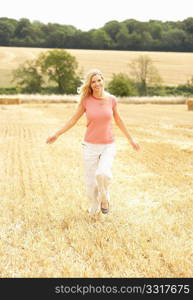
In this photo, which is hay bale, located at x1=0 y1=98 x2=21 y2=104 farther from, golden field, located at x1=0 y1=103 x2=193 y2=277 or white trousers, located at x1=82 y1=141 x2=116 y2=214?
white trousers, located at x1=82 y1=141 x2=116 y2=214

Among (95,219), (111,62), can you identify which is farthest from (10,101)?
(111,62)

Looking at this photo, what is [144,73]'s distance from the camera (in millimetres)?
58469

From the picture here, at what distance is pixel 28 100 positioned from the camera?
1468 inches

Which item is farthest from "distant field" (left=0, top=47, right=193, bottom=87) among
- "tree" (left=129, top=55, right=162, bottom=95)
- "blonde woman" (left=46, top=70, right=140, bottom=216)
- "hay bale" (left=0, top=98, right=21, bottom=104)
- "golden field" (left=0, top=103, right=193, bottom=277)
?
"blonde woman" (left=46, top=70, right=140, bottom=216)

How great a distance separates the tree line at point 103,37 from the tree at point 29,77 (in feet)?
71.9

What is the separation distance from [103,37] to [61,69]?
2295 centimetres

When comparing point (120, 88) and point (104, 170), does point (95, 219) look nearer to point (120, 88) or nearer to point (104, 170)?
point (104, 170)

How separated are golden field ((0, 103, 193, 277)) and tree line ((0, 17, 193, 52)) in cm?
6748

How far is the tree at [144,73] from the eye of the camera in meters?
57.0

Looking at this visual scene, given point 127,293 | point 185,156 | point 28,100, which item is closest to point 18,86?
point 28,100

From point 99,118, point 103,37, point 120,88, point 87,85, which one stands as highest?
point 87,85

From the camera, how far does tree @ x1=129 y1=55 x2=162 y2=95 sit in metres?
57.0

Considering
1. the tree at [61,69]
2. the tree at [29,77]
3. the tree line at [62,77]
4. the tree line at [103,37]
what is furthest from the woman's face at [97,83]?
the tree line at [103,37]

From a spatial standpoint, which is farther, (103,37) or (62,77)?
(103,37)
